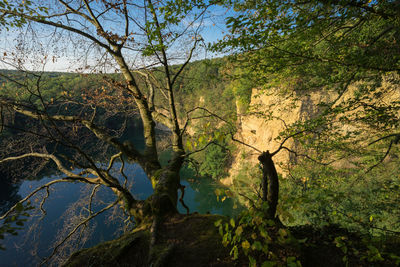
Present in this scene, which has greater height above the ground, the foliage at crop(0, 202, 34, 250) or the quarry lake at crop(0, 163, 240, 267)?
the foliage at crop(0, 202, 34, 250)

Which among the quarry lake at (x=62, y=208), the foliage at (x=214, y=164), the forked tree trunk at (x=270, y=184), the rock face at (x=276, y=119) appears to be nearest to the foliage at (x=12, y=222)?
the forked tree trunk at (x=270, y=184)

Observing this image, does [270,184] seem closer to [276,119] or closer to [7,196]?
[276,119]

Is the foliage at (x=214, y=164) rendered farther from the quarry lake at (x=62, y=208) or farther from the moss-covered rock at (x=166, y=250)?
the moss-covered rock at (x=166, y=250)

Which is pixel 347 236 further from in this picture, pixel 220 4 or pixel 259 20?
pixel 220 4

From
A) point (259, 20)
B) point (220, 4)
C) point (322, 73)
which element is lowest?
point (322, 73)

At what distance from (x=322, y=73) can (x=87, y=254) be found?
205 inches

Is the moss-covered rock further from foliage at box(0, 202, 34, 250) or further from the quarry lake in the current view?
the quarry lake

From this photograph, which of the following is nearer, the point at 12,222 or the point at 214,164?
the point at 12,222

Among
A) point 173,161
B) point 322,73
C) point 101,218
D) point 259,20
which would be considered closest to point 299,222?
point 322,73

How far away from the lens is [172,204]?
262 centimetres

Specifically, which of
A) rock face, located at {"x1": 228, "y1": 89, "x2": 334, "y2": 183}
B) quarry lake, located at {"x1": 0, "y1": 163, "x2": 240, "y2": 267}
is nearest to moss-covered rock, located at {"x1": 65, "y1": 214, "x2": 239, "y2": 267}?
quarry lake, located at {"x1": 0, "y1": 163, "x2": 240, "y2": 267}

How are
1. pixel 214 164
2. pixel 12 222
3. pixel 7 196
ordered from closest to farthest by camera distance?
pixel 12 222
pixel 7 196
pixel 214 164

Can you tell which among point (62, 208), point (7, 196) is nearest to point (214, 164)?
point (62, 208)

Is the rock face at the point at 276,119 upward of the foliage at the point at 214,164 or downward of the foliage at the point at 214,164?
upward
